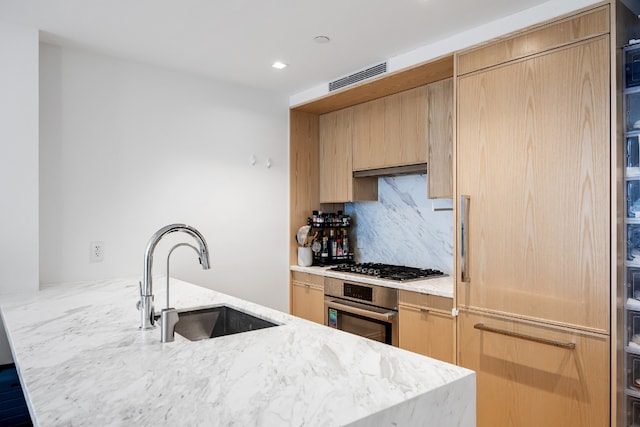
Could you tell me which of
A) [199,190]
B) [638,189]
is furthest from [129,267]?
[638,189]

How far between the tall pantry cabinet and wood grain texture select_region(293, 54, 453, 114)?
31 cm

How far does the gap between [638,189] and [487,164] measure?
0.68 m

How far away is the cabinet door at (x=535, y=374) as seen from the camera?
1.93 meters

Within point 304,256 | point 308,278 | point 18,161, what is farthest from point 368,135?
point 18,161

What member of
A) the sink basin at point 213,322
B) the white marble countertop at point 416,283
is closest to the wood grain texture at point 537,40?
the white marble countertop at point 416,283

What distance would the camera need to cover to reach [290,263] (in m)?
3.85

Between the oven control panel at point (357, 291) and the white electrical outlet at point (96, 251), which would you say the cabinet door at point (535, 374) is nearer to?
the oven control panel at point (357, 291)

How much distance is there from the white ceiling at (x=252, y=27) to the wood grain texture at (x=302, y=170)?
84cm

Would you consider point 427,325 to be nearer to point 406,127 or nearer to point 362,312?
point 362,312

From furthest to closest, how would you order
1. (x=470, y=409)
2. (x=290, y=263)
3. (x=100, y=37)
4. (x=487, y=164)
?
(x=290, y=263) < (x=100, y=37) < (x=487, y=164) < (x=470, y=409)

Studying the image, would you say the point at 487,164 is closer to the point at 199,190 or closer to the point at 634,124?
the point at 634,124

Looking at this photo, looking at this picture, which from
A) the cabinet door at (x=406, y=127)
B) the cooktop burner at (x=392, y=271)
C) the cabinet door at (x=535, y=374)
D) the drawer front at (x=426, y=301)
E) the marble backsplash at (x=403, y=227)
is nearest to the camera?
the cabinet door at (x=535, y=374)

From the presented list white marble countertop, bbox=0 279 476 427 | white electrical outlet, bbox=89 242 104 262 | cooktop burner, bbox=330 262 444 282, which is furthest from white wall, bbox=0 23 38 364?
cooktop burner, bbox=330 262 444 282

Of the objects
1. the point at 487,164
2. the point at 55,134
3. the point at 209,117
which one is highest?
the point at 209,117
